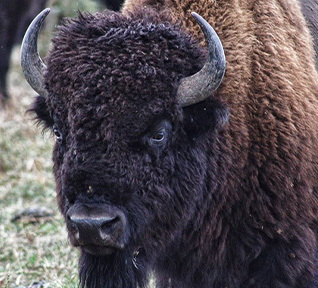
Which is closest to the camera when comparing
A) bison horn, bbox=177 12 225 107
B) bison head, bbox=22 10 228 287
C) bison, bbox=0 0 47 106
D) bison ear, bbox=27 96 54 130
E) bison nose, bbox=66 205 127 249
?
bison nose, bbox=66 205 127 249

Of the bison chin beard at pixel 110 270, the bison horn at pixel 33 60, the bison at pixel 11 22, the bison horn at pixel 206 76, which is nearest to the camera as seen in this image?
the bison horn at pixel 206 76

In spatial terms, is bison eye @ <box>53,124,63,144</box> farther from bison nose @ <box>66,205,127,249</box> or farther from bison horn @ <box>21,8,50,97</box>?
bison nose @ <box>66,205,127,249</box>

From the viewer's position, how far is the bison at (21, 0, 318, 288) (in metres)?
3.78

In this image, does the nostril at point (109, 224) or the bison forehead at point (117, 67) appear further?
the bison forehead at point (117, 67)

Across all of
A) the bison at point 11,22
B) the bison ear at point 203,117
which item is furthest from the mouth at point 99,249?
the bison at point 11,22

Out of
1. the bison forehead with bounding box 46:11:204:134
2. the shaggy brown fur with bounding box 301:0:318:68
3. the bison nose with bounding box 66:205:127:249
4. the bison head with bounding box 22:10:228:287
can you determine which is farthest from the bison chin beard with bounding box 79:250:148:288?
the shaggy brown fur with bounding box 301:0:318:68

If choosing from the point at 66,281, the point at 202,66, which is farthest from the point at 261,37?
the point at 66,281

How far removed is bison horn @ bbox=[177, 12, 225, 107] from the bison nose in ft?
2.44

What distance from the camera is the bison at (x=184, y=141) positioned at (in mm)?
3779

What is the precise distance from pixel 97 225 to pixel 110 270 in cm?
53

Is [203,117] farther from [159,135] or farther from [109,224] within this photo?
[109,224]

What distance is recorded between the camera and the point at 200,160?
4113 millimetres

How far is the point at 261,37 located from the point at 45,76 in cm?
131

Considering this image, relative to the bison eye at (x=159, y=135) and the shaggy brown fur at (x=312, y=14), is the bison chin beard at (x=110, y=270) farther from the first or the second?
the shaggy brown fur at (x=312, y=14)
